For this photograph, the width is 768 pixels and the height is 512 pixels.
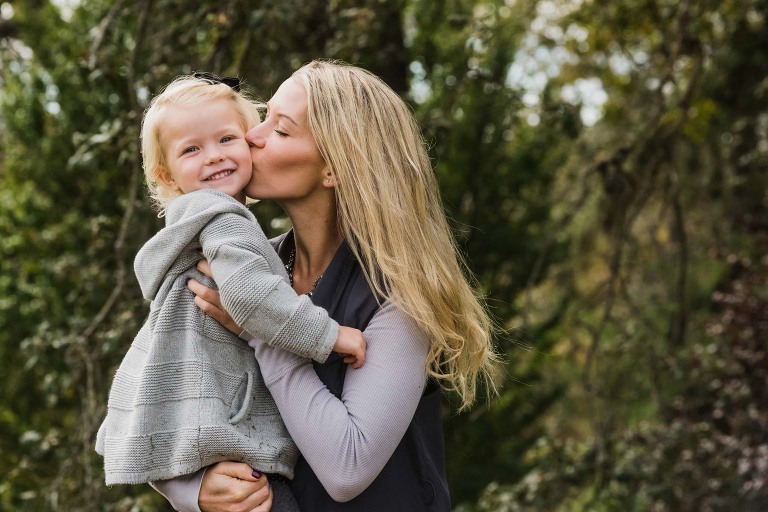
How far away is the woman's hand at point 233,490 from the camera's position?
1.88m

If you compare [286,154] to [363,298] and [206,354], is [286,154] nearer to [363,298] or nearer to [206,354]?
[363,298]

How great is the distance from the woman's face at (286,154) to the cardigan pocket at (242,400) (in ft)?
1.32

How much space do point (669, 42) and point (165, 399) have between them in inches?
174

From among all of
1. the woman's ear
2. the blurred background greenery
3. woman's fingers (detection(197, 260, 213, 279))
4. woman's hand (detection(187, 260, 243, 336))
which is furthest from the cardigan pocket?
the blurred background greenery

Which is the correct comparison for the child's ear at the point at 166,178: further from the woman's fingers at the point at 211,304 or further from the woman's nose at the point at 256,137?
the woman's fingers at the point at 211,304

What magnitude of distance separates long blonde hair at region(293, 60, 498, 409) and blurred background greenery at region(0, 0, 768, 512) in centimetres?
117

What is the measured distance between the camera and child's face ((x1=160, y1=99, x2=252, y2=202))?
207 cm

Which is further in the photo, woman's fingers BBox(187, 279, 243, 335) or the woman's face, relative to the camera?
the woman's face

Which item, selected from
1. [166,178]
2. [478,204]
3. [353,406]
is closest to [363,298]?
[353,406]

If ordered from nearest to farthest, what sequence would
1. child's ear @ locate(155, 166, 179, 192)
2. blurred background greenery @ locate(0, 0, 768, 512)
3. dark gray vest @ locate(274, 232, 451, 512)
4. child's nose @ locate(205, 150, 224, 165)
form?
dark gray vest @ locate(274, 232, 451, 512) → child's nose @ locate(205, 150, 224, 165) → child's ear @ locate(155, 166, 179, 192) → blurred background greenery @ locate(0, 0, 768, 512)

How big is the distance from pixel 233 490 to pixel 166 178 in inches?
29.3


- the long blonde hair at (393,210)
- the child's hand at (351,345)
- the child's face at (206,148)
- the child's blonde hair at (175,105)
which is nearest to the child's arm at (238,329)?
the child's hand at (351,345)

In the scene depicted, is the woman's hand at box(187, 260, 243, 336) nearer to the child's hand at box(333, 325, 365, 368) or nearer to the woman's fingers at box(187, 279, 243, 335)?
the woman's fingers at box(187, 279, 243, 335)

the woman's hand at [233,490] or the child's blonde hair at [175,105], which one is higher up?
the child's blonde hair at [175,105]
